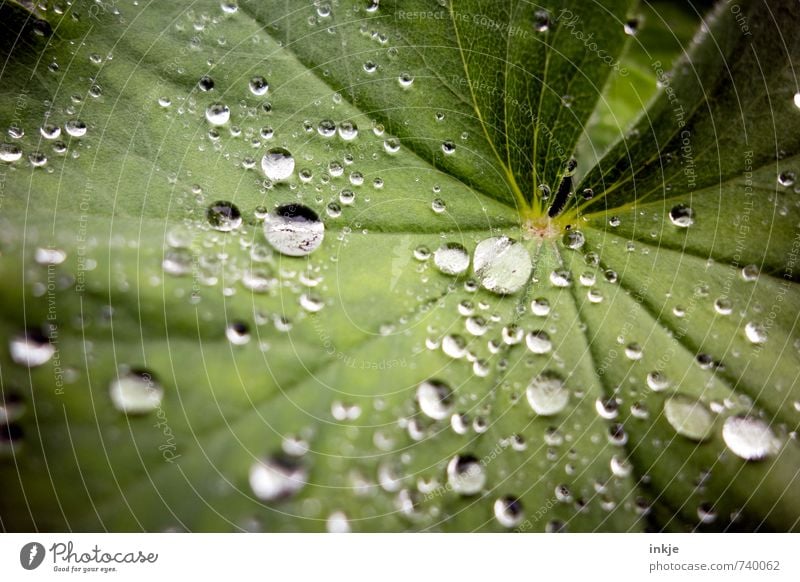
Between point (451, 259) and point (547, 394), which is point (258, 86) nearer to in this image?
point (451, 259)

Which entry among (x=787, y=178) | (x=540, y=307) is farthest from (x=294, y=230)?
(x=787, y=178)

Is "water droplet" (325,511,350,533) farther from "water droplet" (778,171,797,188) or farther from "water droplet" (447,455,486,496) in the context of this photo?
"water droplet" (778,171,797,188)

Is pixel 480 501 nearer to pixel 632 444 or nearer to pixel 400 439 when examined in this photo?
pixel 400 439

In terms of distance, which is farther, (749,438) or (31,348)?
(749,438)

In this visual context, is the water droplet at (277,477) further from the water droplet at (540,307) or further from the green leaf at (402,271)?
the water droplet at (540,307)

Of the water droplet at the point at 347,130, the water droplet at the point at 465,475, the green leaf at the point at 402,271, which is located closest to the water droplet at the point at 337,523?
the green leaf at the point at 402,271
